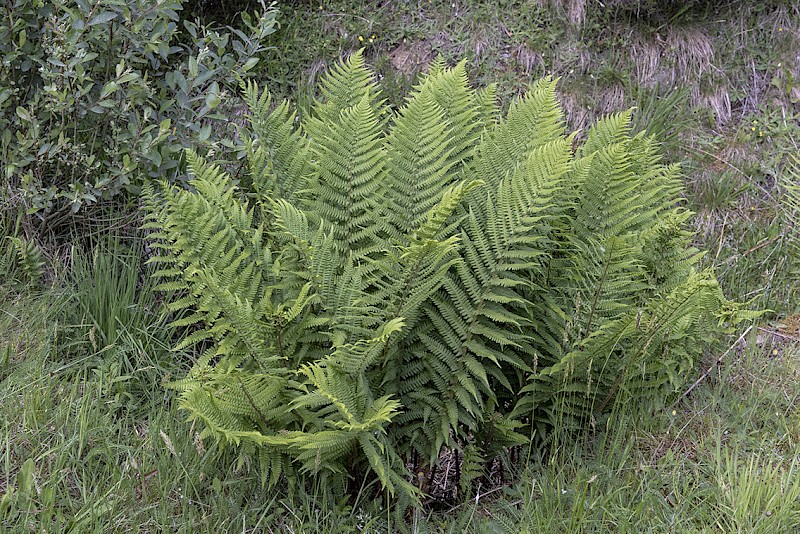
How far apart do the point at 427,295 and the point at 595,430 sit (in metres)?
1.00

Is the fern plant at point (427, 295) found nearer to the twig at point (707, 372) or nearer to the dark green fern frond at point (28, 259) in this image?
the twig at point (707, 372)

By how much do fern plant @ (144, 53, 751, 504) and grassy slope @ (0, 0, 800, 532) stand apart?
0.72ft

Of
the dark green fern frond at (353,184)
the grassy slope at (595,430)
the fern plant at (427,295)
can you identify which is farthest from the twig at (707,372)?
the dark green fern frond at (353,184)

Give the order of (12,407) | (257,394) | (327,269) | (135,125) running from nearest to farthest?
(257,394) < (327,269) < (12,407) < (135,125)

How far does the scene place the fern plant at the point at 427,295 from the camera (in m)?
2.78

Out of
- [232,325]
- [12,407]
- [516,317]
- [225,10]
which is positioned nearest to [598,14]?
[225,10]

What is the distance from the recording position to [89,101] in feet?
12.5

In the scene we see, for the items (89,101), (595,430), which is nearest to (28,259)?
(89,101)

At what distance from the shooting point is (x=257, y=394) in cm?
273

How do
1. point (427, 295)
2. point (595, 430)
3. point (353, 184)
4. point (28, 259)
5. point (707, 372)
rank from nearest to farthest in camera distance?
point (427, 295) → point (353, 184) → point (595, 430) → point (707, 372) → point (28, 259)

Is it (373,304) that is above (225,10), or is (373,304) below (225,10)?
below

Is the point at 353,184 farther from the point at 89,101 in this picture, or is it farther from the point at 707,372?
the point at 707,372

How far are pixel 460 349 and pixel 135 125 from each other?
80.0 inches

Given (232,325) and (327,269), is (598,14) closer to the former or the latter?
(327,269)
